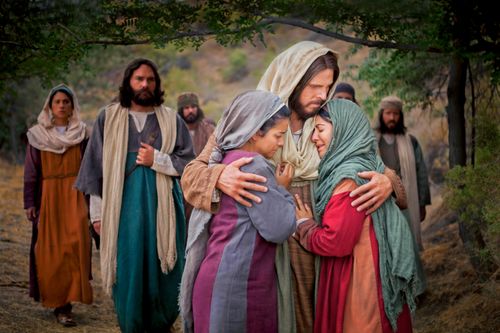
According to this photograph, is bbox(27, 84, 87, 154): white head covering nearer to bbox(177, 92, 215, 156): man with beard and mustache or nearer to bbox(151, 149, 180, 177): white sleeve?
bbox(151, 149, 180, 177): white sleeve

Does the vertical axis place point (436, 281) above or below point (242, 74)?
below

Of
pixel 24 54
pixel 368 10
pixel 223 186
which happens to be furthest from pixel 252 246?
pixel 24 54

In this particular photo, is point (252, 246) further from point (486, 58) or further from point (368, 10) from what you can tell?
point (368, 10)

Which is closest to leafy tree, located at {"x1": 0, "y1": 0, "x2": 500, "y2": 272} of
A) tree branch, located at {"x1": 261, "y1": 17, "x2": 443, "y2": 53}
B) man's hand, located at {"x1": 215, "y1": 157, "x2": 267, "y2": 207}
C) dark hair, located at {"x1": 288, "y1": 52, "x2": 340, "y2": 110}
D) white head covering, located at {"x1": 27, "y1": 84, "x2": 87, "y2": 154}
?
tree branch, located at {"x1": 261, "y1": 17, "x2": 443, "y2": 53}

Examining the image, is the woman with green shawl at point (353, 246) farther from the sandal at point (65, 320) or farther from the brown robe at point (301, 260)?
the sandal at point (65, 320)

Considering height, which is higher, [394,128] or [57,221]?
[394,128]

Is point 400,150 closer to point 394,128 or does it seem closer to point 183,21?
point 394,128

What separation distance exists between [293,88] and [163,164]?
223 centimetres

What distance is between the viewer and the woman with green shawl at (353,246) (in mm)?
3635

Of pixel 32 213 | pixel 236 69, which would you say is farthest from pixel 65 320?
pixel 236 69

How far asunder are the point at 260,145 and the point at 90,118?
75.4 feet

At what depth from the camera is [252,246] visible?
3465 millimetres

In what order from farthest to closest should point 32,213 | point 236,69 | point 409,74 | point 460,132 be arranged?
point 236,69
point 409,74
point 32,213
point 460,132

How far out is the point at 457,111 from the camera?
22.6ft
